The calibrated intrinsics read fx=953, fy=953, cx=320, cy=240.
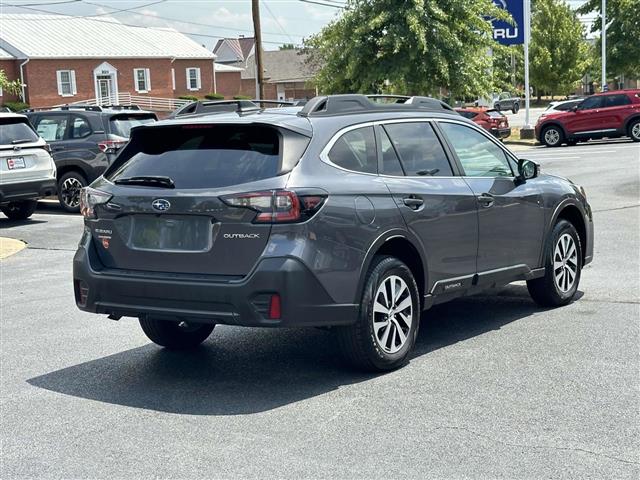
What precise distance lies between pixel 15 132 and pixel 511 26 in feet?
81.5

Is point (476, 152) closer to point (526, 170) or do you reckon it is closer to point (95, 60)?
point (526, 170)

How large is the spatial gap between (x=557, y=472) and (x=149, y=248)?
290 centimetres

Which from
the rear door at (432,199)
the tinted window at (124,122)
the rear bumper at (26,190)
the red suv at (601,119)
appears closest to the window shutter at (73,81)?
the red suv at (601,119)

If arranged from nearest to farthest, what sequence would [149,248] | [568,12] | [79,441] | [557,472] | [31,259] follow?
[557,472] → [79,441] → [149,248] → [31,259] → [568,12]

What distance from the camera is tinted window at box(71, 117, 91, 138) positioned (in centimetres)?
1816

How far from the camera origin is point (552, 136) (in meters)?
33.1

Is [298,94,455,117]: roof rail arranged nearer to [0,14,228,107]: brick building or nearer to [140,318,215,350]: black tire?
[140,318,215,350]: black tire

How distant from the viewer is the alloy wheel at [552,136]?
33000 mm

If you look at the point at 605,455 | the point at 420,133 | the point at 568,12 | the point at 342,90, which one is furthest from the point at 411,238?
the point at 568,12

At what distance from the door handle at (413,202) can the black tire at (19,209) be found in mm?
12175

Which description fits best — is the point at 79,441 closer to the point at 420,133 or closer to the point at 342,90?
the point at 420,133

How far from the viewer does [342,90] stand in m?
36.0

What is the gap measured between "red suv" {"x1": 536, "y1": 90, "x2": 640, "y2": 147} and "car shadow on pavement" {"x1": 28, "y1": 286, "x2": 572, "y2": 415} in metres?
25.5

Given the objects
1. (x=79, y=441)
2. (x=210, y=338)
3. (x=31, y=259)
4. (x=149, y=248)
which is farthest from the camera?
(x=31, y=259)
